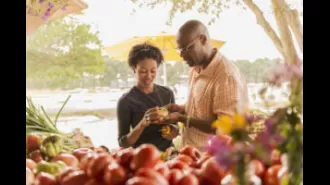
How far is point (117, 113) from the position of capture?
3.73ft

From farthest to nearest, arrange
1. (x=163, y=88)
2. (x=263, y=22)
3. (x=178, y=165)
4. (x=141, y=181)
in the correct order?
(x=163, y=88), (x=263, y=22), (x=178, y=165), (x=141, y=181)

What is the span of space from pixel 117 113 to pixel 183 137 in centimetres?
21

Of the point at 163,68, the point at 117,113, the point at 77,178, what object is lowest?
the point at 77,178

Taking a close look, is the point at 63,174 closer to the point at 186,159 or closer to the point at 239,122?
the point at 186,159

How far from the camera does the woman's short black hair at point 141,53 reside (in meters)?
1.12

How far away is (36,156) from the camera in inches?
41.9

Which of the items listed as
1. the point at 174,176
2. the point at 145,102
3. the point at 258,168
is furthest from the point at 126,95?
the point at 258,168

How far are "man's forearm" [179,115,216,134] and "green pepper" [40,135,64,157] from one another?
36 centimetres

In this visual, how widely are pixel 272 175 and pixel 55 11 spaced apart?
2.57ft
